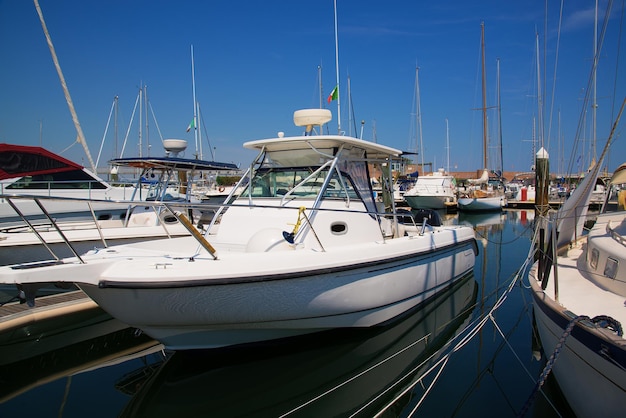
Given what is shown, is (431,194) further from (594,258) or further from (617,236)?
(617,236)

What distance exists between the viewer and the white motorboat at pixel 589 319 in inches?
123

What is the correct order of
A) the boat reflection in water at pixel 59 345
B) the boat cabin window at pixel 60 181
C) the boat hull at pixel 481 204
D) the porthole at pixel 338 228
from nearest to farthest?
the boat reflection in water at pixel 59 345
the porthole at pixel 338 228
the boat cabin window at pixel 60 181
the boat hull at pixel 481 204

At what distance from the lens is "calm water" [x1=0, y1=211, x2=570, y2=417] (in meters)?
4.64

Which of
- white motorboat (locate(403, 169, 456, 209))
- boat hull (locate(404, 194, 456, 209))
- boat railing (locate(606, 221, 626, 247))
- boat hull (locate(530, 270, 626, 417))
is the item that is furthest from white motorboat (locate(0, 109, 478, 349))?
white motorboat (locate(403, 169, 456, 209))

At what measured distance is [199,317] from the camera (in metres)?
4.89

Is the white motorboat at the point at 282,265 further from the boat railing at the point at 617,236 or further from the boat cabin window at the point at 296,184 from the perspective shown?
the boat railing at the point at 617,236

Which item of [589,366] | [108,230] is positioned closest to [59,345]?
[108,230]

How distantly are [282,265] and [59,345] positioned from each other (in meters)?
3.79

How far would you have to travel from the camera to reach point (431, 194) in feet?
100.0

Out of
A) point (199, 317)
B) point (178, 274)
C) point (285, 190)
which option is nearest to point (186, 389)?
point (199, 317)

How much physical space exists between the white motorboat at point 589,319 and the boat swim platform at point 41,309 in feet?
22.9

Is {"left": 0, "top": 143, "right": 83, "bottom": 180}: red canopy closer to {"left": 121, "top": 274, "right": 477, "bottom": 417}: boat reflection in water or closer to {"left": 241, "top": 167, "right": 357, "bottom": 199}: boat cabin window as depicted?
{"left": 241, "top": 167, "right": 357, "bottom": 199}: boat cabin window

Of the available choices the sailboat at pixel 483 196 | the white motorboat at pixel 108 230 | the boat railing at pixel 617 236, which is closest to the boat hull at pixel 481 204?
the sailboat at pixel 483 196

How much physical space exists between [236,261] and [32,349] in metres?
3.60
